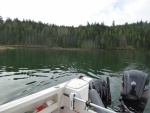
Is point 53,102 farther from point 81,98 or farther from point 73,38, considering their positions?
point 73,38

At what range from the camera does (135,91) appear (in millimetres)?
5016

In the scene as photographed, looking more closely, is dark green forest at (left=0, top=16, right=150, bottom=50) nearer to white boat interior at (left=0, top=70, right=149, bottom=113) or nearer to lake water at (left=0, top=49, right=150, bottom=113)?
lake water at (left=0, top=49, right=150, bottom=113)

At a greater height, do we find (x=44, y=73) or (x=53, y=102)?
(x=53, y=102)

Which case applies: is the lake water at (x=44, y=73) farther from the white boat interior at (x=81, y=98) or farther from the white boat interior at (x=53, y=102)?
the white boat interior at (x=53, y=102)

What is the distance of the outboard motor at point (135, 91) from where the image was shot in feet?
16.3

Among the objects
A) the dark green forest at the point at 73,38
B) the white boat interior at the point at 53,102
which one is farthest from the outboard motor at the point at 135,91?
the dark green forest at the point at 73,38

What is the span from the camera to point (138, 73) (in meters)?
5.32

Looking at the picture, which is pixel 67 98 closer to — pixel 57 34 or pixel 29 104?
pixel 29 104

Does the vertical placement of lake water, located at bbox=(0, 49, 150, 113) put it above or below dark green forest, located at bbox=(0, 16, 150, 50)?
below

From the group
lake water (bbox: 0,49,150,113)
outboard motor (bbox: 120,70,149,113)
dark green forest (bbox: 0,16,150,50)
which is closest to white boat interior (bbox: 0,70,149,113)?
outboard motor (bbox: 120,70,149,113)

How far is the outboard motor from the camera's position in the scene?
4.96 meters

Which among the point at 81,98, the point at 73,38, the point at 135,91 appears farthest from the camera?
the point at 73,38

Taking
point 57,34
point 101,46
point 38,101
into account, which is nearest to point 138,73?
point 38,101

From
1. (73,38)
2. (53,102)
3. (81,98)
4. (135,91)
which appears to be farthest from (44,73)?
(73,38)
